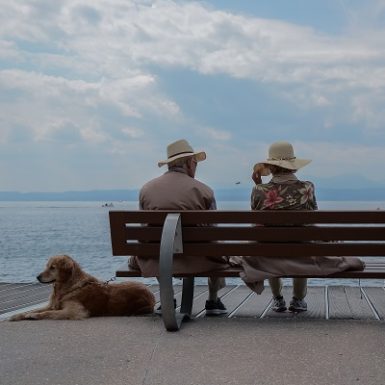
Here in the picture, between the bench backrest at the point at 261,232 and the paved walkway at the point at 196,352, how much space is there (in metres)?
0.57

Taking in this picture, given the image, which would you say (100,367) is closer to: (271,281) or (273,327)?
(273,327)

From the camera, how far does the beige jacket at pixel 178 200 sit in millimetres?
6074

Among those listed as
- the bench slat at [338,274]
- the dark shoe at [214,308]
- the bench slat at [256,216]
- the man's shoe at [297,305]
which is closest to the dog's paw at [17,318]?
the bench slat at [338,274]

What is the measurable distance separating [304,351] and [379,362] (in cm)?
51

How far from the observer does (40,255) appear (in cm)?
2053

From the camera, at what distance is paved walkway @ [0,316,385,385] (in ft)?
14.2

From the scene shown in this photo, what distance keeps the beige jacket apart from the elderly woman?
0.33 m

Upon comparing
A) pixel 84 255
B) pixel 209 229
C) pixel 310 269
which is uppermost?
pixel 209 229

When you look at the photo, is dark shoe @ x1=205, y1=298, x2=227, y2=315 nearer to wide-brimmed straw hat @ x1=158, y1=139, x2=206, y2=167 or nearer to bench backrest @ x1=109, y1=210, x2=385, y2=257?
bench backrest @ x1=109, y1=210, x2=385, y2=257

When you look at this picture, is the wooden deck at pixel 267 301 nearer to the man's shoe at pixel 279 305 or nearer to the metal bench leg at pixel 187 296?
the man's shoe at pixel 279 305

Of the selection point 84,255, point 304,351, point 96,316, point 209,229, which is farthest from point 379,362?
point 84,255

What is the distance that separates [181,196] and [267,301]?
1940mm

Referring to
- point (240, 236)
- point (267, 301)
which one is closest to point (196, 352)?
point (240, 236)

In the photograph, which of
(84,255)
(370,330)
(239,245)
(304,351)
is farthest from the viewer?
(84,255)
